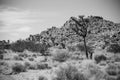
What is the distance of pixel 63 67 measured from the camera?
10.2 m

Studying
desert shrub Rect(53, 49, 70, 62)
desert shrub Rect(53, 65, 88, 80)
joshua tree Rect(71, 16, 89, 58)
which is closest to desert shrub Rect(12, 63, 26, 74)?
desert shrub Rect(53, 65, 88, 80)

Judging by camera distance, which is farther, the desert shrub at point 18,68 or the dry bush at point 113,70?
the desert shrub at point 18,68

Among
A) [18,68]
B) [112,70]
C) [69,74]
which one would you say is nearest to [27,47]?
[18,68]

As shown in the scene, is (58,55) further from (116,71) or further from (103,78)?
(103,78)

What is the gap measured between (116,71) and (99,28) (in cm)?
5416

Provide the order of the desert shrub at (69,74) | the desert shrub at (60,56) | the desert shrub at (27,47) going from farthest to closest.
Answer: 1. the desert shrub at (27,47)
2. the desert shrub at (60,56)
3. the desert shrub at (69,74)

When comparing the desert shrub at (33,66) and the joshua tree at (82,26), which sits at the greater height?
the joshua tree at (82,26)

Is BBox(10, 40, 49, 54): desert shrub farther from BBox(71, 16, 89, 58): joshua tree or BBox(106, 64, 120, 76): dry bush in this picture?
BBox(106, 64, 120, 76): dry bush

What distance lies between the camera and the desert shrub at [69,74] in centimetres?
963

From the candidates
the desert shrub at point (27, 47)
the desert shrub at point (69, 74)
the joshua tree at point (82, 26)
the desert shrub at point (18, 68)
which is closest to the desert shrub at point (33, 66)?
the desert shrub at point (18, 68)

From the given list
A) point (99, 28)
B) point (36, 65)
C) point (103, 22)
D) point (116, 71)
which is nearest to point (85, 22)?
point (36, 65)

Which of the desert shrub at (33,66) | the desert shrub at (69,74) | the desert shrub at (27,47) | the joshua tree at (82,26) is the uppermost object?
the joshua tree at (82,26)

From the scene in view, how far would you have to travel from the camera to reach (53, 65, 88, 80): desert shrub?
9631 mm

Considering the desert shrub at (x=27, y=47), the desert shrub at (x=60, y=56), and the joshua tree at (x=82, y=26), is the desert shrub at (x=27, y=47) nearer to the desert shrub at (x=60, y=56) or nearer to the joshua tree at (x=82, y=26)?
the desert shrub at (x=60, y=56)
